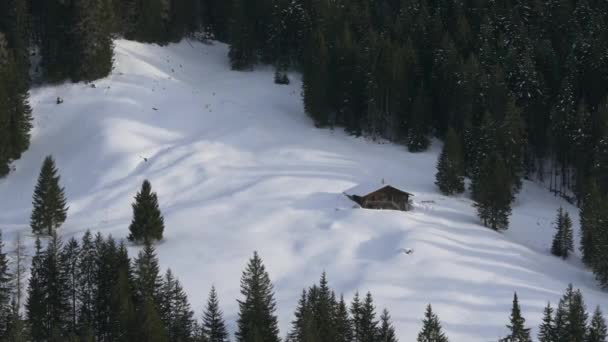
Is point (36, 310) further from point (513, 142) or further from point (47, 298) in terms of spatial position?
point (513, 142)

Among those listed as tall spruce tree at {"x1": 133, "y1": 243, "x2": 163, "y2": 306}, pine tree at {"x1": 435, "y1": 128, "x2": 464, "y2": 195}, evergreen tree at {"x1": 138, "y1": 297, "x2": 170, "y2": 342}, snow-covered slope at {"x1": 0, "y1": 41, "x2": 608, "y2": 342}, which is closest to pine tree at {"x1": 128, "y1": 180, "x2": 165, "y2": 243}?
snow-covered slope at {"x1": 0, "y1": 41, "x2": 608, "y2": 342}

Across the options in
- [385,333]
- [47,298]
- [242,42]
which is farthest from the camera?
[242,42]

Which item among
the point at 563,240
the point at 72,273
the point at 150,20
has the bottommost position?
the point at 72,273

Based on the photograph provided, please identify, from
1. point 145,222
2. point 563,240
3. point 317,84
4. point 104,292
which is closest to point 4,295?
point 104,292

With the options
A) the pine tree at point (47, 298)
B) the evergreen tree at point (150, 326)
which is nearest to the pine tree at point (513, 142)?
the evergreen tree at point (150, 326)

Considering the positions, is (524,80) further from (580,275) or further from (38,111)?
(38,111)
